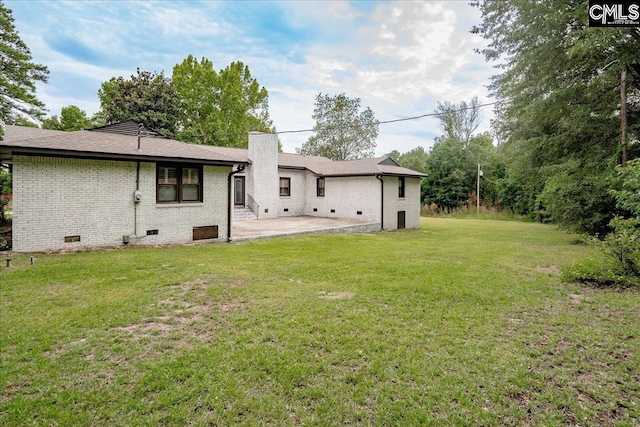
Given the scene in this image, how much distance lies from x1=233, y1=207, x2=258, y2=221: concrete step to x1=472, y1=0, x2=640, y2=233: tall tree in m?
12.7

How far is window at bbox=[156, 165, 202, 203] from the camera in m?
9.67

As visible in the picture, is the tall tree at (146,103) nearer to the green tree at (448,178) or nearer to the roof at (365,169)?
the roof at (365,169)

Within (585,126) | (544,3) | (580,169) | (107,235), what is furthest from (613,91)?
(107,235)

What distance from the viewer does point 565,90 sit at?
10.9 meters

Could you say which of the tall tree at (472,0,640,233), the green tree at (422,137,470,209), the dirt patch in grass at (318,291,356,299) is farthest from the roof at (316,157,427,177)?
the green tree at (422,137,470,209)

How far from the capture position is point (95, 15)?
12.2 m

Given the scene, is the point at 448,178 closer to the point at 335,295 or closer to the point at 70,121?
the point at 335,295

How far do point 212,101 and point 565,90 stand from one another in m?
30.4

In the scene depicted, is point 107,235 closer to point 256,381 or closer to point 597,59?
point 256,381

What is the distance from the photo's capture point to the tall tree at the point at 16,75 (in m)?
16.5

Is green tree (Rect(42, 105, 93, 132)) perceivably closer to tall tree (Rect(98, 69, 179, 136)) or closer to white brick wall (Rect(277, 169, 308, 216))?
tall tree (Rect(98, 69, 179, 136))

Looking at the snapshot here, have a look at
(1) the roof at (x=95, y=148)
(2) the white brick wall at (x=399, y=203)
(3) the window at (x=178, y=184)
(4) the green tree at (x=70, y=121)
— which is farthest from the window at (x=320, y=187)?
(4) the green tree at (x=70, y=121)

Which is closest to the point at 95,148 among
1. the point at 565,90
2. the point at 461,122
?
the point at 565,90
